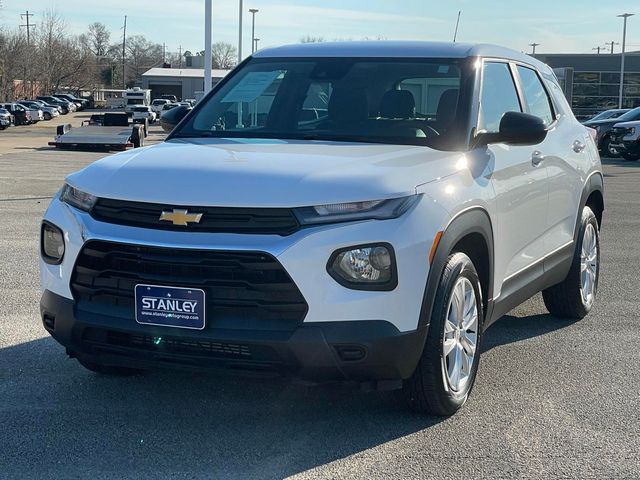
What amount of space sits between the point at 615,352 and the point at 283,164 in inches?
111

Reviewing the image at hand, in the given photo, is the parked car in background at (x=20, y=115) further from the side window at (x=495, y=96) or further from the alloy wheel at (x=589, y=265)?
the side window at (x=495, y=96)

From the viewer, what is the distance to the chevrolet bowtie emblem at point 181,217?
368 cm

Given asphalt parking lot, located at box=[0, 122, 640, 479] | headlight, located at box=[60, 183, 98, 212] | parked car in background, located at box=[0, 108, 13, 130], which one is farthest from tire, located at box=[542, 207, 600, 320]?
parked car in background, located at box=[0, 108, 13, 130]

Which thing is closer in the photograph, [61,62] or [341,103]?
[341,103]

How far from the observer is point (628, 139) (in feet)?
88.9

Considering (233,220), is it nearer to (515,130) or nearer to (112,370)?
(112,370)

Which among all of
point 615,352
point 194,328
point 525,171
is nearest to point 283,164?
point 194,328

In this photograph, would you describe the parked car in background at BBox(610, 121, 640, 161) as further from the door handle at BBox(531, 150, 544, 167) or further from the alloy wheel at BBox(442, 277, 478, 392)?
the alloy wheel at BBox(442, 277, 478, 392)

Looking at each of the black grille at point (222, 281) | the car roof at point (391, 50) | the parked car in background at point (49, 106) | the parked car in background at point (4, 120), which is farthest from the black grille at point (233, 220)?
the parked car in background at point (49, 106)

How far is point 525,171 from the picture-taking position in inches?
201

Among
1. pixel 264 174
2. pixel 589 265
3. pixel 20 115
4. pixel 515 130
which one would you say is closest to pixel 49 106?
pixel 20 115

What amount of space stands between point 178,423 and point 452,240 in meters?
1.61

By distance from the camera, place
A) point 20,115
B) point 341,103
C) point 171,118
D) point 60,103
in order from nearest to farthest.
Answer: point 341,103
point 171,118
point 20,115
point 60,103

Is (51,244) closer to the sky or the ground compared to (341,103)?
closer to the ground
